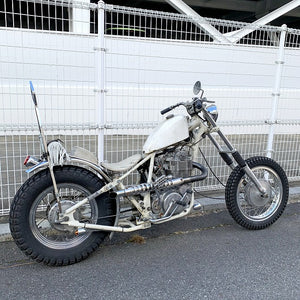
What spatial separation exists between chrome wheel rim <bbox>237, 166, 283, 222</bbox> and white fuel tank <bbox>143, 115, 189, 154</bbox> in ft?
3.05

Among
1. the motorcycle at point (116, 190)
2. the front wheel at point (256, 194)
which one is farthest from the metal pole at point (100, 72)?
the front wheel at point (256, 194)

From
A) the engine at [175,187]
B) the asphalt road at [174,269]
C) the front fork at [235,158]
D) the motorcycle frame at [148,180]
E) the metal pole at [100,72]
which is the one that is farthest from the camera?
the metal pole at [100,72]

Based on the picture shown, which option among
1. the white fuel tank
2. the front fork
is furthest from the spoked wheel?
the front fork

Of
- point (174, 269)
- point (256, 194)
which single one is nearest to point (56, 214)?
point (174, 269)

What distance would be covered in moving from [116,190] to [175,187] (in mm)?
581

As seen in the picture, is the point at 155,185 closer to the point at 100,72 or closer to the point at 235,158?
the point at 235,158

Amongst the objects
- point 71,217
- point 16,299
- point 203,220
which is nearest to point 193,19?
point 203,220

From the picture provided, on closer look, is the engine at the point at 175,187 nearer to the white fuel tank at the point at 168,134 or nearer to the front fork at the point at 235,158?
the white fuel tank at the point at 168,134

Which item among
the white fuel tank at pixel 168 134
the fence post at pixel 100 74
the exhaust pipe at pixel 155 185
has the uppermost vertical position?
the fence post at pixel 100 74

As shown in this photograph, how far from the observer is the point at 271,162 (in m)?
3.44

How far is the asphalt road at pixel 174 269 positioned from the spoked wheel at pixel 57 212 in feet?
A: 0.48

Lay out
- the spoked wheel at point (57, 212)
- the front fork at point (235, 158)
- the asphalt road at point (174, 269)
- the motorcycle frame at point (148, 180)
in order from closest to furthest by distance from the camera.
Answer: the asphalt road at point (174, 269)
the spoked wheel at point (57, 212)
the motorcycle frame at point (148, 180)
the front fork at point (235, 158)

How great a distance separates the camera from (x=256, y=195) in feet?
11.2

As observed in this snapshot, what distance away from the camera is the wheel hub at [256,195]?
11.1 feet
